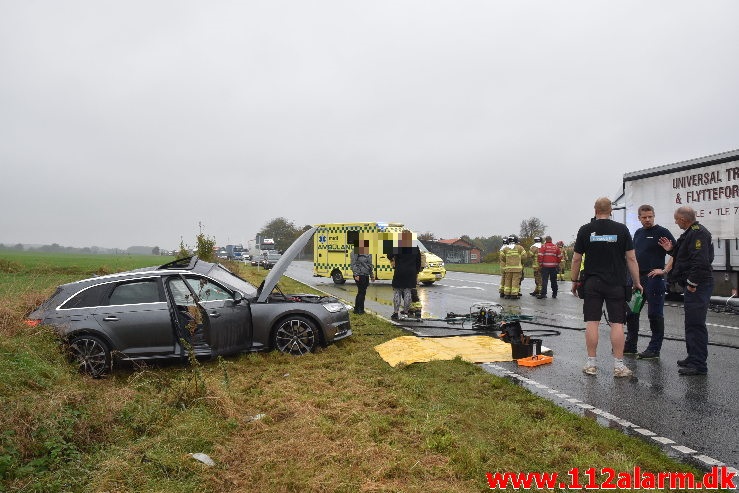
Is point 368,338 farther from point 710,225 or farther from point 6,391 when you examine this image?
point 710,225

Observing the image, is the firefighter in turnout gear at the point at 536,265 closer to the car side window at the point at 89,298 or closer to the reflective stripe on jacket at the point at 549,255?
the reflective stripe on jacket at the point at 549,255

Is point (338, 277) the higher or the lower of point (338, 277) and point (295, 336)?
the higher

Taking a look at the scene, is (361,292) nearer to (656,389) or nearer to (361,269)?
(361,269)

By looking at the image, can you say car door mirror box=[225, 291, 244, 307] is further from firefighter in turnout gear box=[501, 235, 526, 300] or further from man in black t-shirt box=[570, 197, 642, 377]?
firefighter in turnout gear box=[501, 235, 526, 300]

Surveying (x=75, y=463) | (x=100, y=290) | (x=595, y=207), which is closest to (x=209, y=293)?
(x=100, y=290)

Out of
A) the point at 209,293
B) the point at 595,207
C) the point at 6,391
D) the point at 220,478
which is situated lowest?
the point at 220,478

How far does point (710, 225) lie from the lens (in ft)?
38.1

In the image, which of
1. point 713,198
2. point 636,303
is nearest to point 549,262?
point 713,198

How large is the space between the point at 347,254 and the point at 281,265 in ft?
47.2

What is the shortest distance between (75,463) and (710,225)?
1301 cm

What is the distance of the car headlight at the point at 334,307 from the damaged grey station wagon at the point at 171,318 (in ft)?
0.99

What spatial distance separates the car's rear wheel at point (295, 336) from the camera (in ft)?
23.2

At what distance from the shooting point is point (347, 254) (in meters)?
21.3

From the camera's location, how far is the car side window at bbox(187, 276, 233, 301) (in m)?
6.68
